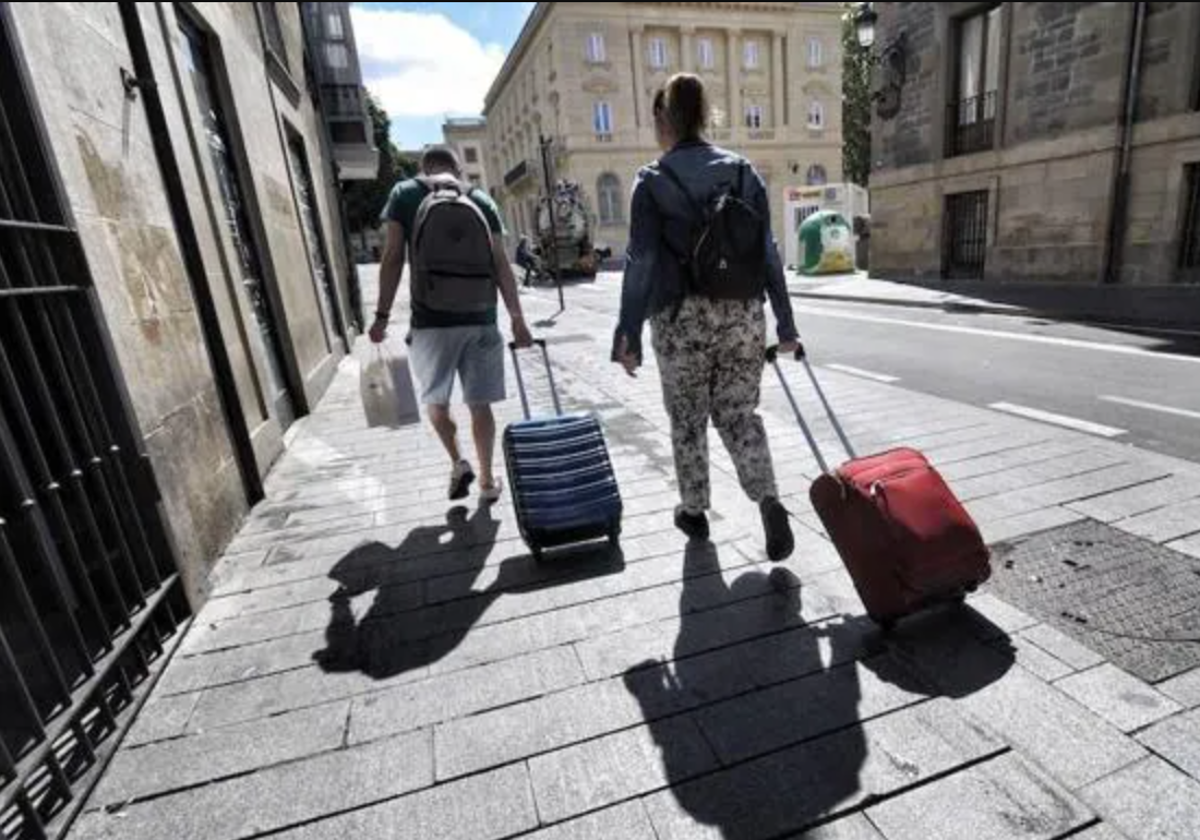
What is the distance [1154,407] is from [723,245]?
441 cm

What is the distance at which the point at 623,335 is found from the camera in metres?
2.85

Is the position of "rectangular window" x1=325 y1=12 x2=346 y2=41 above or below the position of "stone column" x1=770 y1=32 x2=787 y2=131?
below

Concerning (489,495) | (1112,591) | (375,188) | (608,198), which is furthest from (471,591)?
(375,188)

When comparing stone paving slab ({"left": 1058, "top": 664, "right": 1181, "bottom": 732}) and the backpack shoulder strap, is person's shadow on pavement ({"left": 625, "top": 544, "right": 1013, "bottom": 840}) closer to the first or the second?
stone paving slab ({"left": 1058, "top": 664, "right": 1181, "bottom": 732})

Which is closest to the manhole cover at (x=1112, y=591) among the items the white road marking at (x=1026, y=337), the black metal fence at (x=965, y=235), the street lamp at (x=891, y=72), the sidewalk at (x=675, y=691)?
the sidewalk at (x=675, y=691)

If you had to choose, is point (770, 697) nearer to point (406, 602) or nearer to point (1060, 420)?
point (406, 602)

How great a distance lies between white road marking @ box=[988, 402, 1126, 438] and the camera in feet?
14.9

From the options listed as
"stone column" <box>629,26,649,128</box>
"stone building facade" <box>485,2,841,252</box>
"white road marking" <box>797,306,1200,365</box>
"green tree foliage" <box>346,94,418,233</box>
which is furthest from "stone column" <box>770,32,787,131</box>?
"white road marking" <box>797,306,1200,365</box>

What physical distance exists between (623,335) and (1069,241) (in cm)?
1381

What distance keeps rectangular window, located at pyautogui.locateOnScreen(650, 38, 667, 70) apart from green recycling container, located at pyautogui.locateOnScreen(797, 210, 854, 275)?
2722 centimetres

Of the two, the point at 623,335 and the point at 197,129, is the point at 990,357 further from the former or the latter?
the point at 197,129

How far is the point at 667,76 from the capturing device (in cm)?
4044

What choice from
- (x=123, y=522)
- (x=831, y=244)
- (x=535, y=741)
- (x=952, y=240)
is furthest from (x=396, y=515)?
(x=831, y=244)

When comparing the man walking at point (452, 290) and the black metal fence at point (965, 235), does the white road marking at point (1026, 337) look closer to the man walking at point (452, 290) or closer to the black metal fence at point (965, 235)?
the black metal fence at point (965, 235)
